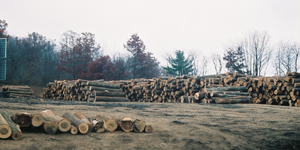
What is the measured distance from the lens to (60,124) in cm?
441

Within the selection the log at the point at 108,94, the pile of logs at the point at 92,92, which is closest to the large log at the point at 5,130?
the pile of logs at the point at 92,92

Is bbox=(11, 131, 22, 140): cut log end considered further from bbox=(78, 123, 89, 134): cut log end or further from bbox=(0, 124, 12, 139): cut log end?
bbox=(78, 123, 89, 134): cut log end

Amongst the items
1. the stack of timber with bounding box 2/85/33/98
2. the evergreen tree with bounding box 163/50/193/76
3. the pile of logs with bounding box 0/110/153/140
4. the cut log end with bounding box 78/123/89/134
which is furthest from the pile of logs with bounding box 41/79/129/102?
the evergreen tree with bounding box 163/50/193/76

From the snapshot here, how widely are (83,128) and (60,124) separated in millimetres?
465

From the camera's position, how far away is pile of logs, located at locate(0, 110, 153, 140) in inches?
149

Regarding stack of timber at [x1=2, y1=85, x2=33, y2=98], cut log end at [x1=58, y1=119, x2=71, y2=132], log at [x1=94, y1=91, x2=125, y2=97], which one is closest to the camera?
cut log end at [x1=58, y1=119, x2=71, y2=132]

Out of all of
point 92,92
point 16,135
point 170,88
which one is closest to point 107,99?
point 92,92

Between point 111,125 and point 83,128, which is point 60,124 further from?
point 111,125

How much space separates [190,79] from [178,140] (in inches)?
401

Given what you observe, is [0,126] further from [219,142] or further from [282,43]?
[282,43]

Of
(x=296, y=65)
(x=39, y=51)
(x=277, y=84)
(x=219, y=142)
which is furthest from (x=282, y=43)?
(x=39, y=51)

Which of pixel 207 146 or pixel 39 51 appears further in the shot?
pixel 39 51

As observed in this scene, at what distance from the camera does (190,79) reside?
1434cm

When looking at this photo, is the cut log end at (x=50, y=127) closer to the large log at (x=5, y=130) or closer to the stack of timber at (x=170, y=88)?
the large log at (x=5, y=130)
